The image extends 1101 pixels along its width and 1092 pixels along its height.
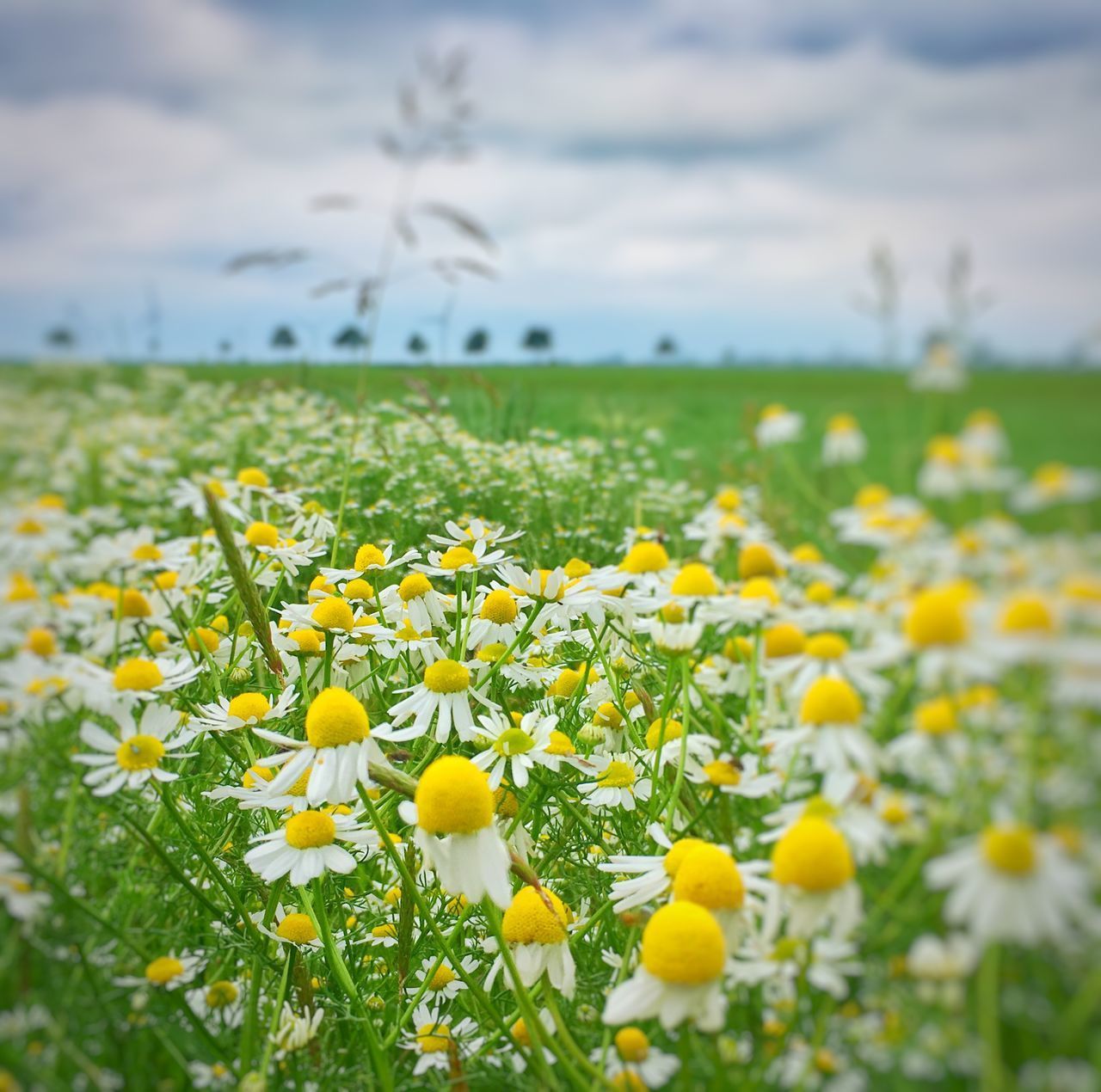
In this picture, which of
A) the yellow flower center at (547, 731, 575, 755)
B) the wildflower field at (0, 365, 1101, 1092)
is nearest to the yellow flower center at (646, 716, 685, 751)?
the wildflower field at (0, 365, 1101, 1092)

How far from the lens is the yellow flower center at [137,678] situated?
1512 millimetres

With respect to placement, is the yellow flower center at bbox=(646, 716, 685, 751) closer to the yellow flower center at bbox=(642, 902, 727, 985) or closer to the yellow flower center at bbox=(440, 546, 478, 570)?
the yellow flower center at bbox=(440, 546, 478, 570)

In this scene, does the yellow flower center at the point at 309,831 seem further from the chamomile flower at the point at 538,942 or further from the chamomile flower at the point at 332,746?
A: the chamomile flower at the point at 538,942

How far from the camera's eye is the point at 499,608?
1403 millimetres

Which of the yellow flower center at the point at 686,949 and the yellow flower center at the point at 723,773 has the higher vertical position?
the yellow flower center at the point at 686,949

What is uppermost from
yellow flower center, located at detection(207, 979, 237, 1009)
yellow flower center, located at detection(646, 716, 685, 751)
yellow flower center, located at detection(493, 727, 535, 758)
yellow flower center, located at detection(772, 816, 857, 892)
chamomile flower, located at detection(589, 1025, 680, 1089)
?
yellow flower center, located at detection(772, 816, 857, 892)

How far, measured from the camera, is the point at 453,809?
2.88 feet

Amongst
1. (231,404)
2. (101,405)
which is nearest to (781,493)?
(231,404)

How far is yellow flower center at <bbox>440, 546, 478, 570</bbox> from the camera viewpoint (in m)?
1.42

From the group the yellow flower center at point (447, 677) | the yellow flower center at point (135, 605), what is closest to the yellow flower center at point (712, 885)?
the yellow flower center at point (447, 677)

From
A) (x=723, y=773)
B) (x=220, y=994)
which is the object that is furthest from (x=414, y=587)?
(x=220, y=994)

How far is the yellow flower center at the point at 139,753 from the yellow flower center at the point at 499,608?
1.67 ft

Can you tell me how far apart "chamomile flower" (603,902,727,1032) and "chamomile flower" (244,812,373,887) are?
438 millimetres

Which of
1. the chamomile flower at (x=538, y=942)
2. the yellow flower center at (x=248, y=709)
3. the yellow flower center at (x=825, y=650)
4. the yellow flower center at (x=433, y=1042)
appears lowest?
the yellow flower center at (x=433, y=1042)
